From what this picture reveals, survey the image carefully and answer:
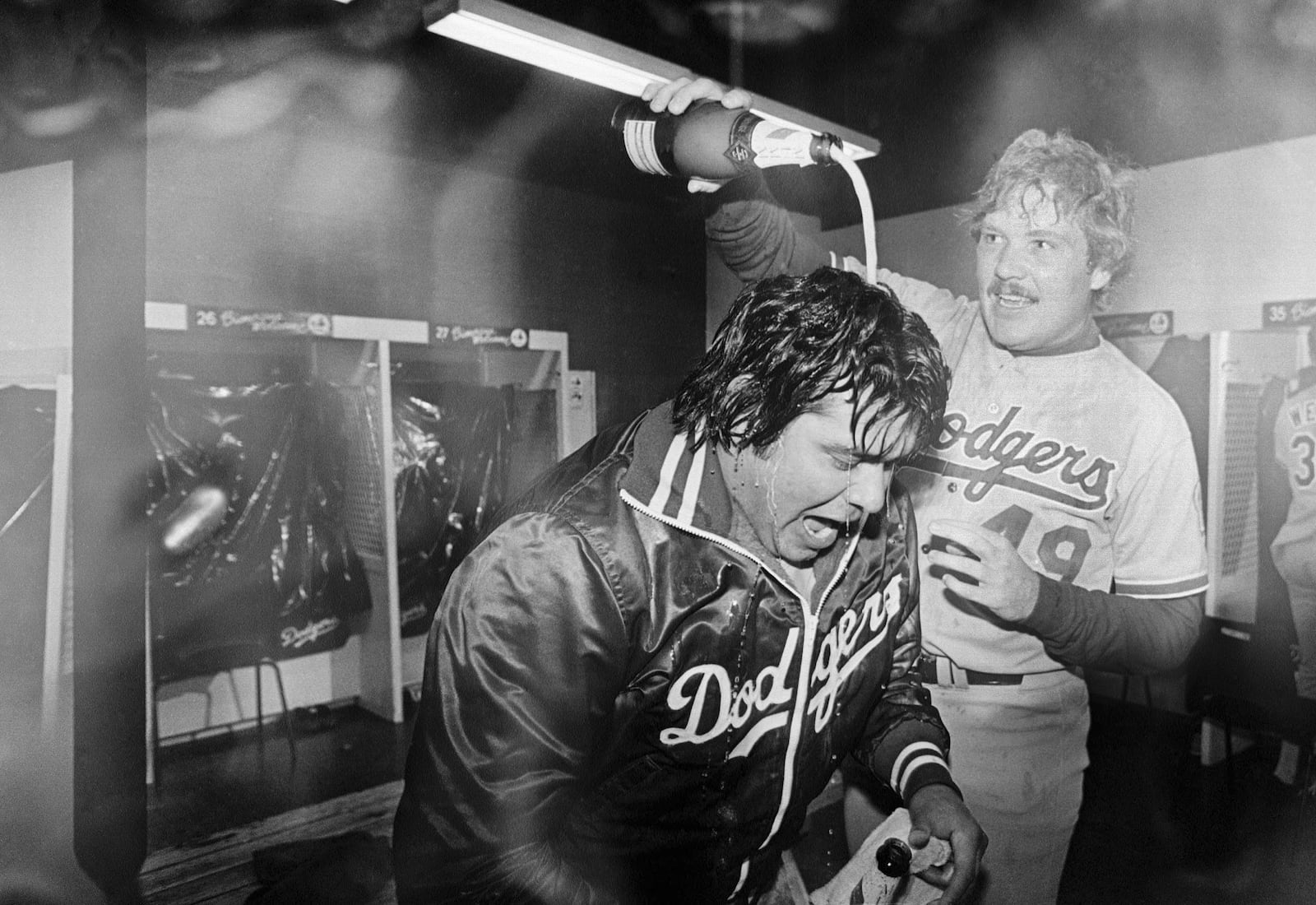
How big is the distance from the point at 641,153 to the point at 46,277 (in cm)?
93

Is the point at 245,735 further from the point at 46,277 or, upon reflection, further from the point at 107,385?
the point at 46,277

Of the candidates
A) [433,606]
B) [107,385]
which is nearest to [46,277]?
[107,385]

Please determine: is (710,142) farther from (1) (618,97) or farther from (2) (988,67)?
(2) (988,67)

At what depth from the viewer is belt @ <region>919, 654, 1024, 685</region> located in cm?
140

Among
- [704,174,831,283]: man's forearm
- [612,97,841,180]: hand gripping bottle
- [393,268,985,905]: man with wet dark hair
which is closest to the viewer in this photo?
[393,268,985,905]: man with wet dark hair

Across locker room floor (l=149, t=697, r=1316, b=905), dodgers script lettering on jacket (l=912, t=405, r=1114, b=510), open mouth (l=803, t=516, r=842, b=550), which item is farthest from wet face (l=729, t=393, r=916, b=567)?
locker room floor (l=149, t=697, r=1316, b=905)

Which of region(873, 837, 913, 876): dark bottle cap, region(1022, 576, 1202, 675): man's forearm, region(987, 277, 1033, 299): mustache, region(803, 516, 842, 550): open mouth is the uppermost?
region(987, 277, 1033, 299): mustache

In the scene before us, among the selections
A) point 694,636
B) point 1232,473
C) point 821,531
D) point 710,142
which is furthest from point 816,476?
point 1232,473

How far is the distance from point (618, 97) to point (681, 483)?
74 cm

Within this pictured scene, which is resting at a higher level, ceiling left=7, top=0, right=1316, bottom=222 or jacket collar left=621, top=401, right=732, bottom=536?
ceiling left=7, top=0, right=1316, bottom=222

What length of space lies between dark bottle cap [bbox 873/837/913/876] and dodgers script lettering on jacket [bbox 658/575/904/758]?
0.19 m

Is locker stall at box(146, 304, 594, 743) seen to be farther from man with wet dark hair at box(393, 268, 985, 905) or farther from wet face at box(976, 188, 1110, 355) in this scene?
wet face at box(976, 188, 1110, 355)

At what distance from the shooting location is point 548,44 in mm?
1419

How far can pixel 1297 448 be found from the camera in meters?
1.37
